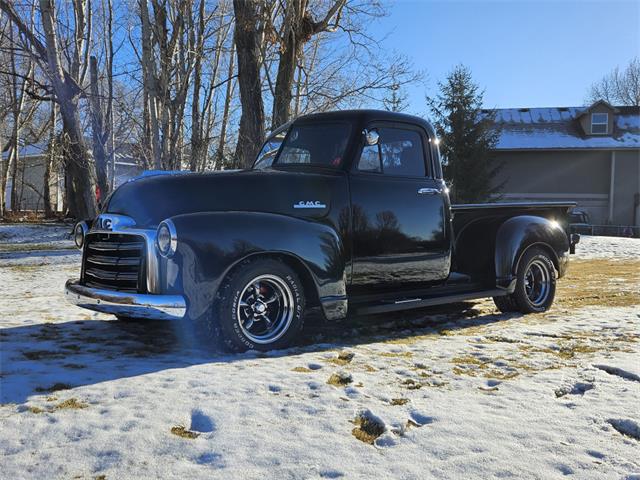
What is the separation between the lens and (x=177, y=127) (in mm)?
16844

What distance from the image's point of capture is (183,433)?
263 cm

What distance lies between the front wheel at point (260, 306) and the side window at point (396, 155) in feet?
4.55

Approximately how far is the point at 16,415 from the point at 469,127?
27.9 metres

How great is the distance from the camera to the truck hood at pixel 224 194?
421 cm

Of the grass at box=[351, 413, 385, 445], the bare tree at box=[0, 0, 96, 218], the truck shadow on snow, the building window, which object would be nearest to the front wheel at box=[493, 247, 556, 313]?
the truck shadow on snow

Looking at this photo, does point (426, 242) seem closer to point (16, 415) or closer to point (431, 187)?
point (431, 187)

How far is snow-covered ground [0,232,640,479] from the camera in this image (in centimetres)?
237

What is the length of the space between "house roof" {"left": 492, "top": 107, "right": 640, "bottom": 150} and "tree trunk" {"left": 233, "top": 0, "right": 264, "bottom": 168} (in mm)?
21813

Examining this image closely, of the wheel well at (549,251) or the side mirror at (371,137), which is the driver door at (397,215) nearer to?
the side mirror at (371,137)

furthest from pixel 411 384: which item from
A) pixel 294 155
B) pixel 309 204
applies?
pixel 294 155

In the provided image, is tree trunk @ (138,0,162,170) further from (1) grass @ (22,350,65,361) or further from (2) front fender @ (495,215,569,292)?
(1) grass @ (22,350,65,361)

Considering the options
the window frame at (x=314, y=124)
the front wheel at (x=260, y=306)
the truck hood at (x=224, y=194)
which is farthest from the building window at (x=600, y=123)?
the front wheel at (x=260, y=306)

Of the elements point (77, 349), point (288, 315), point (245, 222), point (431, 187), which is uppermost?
point (431, 187)

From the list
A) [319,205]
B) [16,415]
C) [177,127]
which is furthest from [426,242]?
[177,127]
